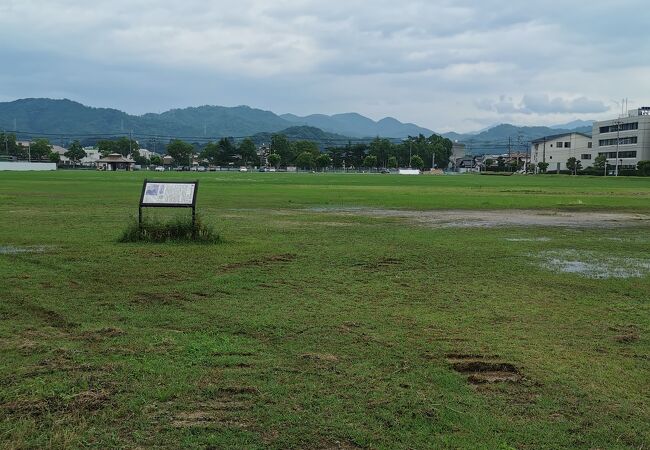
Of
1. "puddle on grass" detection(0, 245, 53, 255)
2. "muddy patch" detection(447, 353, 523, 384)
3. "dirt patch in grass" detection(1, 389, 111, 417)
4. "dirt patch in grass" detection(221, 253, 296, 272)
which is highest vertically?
"puddle on grass" detection(0, 245, 53, 255)

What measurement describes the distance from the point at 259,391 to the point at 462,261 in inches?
288

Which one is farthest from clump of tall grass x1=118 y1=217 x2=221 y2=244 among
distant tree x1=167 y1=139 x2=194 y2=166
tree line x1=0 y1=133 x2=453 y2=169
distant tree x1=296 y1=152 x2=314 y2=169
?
distant tree x1=167 y1=139 x2=194 y2=166

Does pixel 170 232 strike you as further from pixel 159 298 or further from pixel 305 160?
pixel 305 160

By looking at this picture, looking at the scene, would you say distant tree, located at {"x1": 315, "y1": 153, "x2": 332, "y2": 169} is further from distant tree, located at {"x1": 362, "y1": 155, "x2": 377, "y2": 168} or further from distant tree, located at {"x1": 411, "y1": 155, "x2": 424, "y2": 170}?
distant tree, located at {"x1": 411, "y1": 155, "x2": 424, "y2": 170}

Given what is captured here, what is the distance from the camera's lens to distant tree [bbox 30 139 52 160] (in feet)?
500

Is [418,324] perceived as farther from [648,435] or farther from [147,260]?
[147,260]

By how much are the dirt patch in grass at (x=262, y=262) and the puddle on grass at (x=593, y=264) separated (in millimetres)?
4893

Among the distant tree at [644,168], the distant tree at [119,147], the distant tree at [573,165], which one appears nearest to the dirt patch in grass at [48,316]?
the distant tree at [644,168]

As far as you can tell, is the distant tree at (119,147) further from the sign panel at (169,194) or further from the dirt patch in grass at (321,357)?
the dirt patch in grass at (321,357)

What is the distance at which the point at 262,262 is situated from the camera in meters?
11.0

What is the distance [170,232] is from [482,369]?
32.2 feet

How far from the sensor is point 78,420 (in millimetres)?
4203

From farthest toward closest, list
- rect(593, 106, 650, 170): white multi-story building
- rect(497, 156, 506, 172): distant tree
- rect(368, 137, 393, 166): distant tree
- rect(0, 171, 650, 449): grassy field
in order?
rect(368, 137, 393, 166): distant tree, rect(497, 156, 506, 172): distant tree, rect(593, 106, 650, 170): white multi-story building, rect(0, 171, 650, 449): grassy field

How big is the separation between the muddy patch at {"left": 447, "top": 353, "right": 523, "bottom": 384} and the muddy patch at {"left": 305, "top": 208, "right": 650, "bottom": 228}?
1262 centimetres
